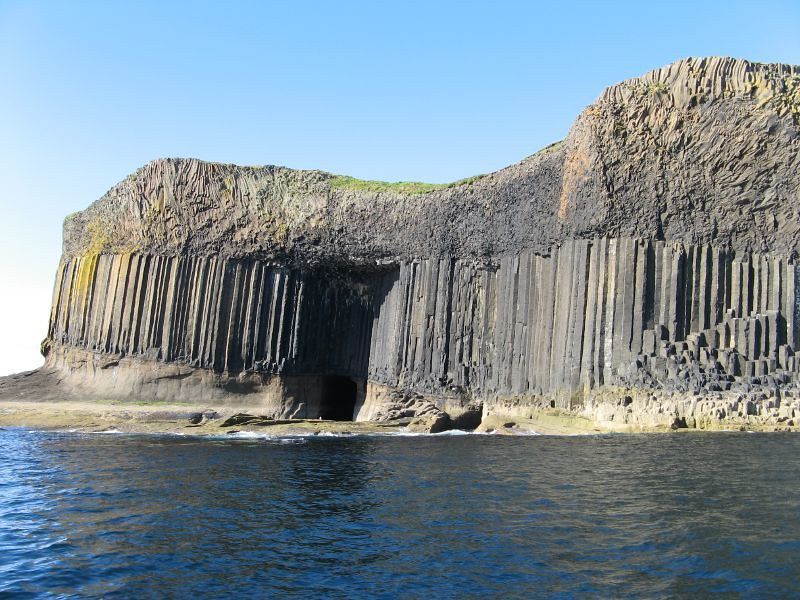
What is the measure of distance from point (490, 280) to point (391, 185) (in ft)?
31.2

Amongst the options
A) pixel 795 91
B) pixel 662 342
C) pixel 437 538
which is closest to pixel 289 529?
pixel 437 538

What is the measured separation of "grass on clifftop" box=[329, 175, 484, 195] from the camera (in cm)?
4072

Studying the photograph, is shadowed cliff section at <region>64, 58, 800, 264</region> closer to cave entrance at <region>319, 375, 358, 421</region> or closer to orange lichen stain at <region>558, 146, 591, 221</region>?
orange lichen stain at <region>558, 146, 591, 221</region>

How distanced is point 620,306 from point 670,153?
6369 mm

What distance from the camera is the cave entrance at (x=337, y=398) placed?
1871 inches

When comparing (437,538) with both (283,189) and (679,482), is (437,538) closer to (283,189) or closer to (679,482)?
(679,482)

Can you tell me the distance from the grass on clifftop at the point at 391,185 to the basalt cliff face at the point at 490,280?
0.68 ft

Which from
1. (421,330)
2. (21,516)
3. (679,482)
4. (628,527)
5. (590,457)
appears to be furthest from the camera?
(421,330)

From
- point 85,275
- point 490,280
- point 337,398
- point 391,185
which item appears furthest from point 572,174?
point 85,275

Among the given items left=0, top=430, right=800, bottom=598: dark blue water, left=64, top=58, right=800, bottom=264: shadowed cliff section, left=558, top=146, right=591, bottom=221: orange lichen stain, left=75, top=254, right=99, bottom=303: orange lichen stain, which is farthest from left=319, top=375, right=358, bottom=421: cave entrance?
left=0, top=430, right=800, bottom=598: dark blue water

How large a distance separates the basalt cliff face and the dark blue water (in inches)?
229

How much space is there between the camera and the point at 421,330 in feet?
133

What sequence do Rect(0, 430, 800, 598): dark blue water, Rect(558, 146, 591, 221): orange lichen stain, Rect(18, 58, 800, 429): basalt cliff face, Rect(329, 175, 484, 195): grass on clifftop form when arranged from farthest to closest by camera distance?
1. Rect(329, 175, 484, 195): grass on clifftop
2. Rect(558, 146, 591, 221): orange lichen stain
3. Rect(18, 58, 800, 429): basalt cliff face
4. Rect(0, 430, 800, 598): dark blue water

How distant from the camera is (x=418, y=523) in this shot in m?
14.9
